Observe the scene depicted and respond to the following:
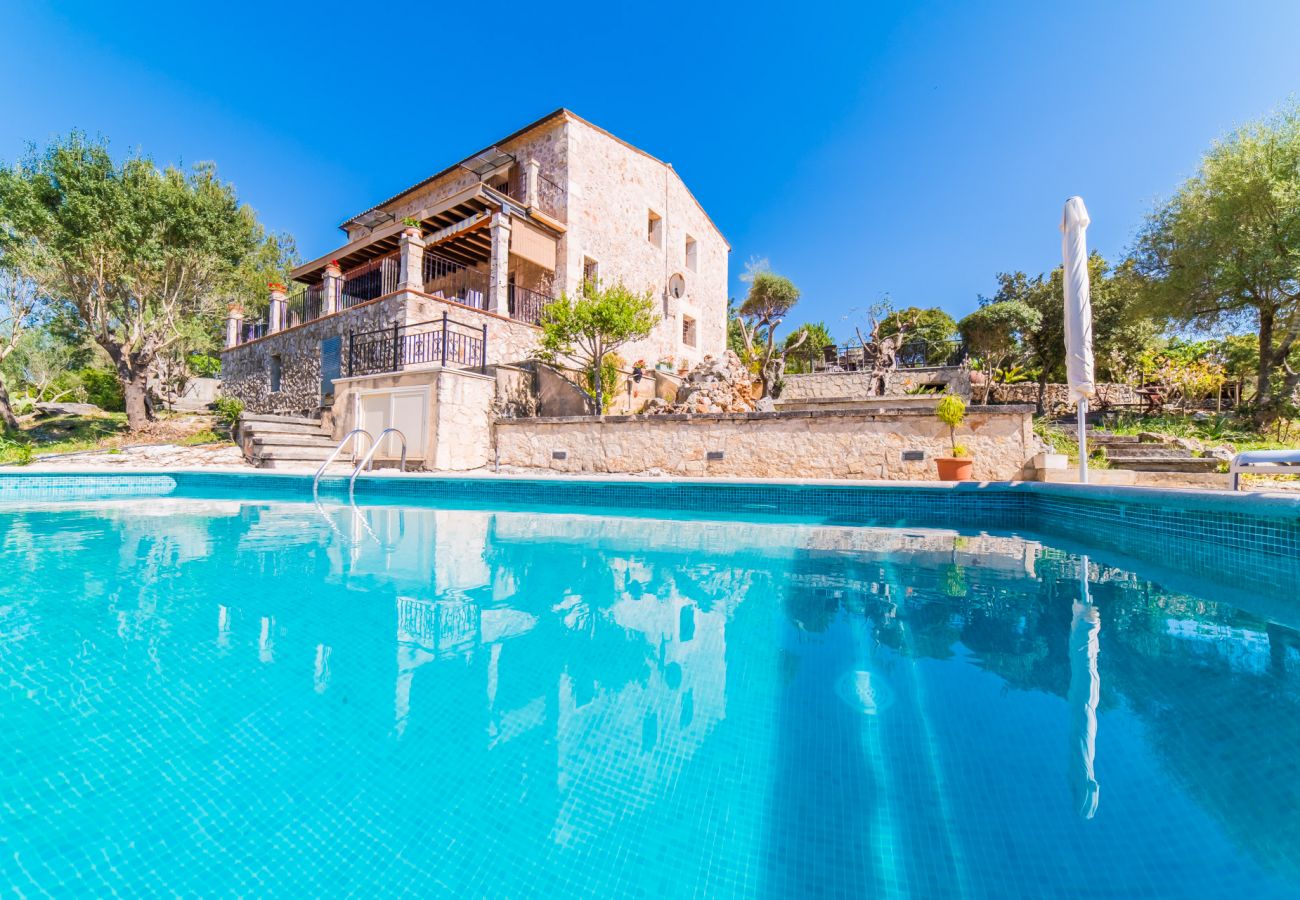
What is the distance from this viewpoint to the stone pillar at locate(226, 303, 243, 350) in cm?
1772

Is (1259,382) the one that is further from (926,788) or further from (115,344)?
(115,344)

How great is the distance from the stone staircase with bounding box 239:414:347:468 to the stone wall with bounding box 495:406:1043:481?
4.57 meters

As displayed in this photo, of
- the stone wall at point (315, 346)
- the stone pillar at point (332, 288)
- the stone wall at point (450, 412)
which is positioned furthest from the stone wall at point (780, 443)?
the stone pillar at point (332, 288)

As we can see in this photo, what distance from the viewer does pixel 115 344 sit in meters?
13.9

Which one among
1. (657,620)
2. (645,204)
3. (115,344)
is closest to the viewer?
(657,620)

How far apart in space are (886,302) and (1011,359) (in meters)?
6.45

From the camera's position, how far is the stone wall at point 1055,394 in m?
16.4

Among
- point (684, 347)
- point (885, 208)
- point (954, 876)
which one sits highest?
point (885, 208)

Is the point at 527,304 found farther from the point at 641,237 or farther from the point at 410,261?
the point at 641,237

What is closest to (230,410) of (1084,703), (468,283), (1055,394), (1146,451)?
(468,283)

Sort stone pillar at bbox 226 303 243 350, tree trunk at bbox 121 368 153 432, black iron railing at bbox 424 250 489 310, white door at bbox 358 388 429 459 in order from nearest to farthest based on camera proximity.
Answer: white door at bbox 358 388 429 459, tree trunk at bbox 121 368 153 432, black iron railing at bbox 424 250 489 310, stone pillar at bbox 226 303 243 350

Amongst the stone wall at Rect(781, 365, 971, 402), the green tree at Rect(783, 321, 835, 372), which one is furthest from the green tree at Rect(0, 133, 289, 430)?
the green tree at Rect(783, 321, 835, 372)

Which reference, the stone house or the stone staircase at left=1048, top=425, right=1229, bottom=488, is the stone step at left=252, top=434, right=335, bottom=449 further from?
the stone staircase at left=1048, top=425, right=1229, bottom=488

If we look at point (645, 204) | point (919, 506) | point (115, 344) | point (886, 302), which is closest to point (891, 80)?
point (886, 302)
